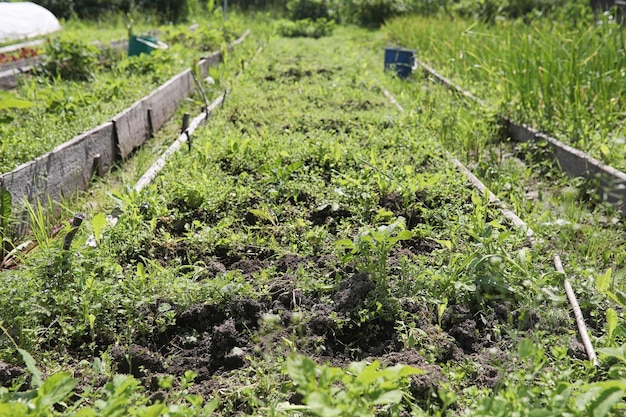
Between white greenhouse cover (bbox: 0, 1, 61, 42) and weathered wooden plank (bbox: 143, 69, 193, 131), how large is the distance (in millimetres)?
5516

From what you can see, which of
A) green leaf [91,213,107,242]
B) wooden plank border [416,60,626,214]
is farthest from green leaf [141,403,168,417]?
wooden plank border [416,60,626,214]

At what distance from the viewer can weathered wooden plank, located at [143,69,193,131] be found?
5160mm

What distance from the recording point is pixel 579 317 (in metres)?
2.17

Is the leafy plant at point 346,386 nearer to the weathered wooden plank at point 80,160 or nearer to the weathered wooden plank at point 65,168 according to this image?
the weathered wooden plank at point 65,168

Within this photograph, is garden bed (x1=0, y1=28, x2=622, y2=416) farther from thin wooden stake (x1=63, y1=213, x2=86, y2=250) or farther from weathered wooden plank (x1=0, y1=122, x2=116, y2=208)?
weathered wooden plank (x1=0, y1=122, x2=116, y2=208)

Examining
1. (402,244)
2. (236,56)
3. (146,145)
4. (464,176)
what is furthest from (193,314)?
(236,56)

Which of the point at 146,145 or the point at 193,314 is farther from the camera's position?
the point at 146,145

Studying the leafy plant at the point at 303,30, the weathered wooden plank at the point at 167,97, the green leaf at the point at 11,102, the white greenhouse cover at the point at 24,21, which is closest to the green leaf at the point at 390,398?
the green leaf at the point at 11,102

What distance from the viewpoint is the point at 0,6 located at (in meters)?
11.0

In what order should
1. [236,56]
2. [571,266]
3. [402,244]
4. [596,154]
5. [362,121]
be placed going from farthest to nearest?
1. [236,56]
2. [362,121]
3. [596,154]
4. [402,244]
5. [571,266]

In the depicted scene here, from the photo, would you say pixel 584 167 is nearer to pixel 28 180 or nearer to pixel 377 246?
pixel 377 246

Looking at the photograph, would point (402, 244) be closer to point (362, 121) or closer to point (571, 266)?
point (571, 266)

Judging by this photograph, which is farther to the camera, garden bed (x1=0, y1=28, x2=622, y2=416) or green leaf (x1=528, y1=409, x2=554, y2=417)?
garden bed (x1=0, y1=28, x2=622, y2=416)

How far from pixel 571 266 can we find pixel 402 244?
802 mm
